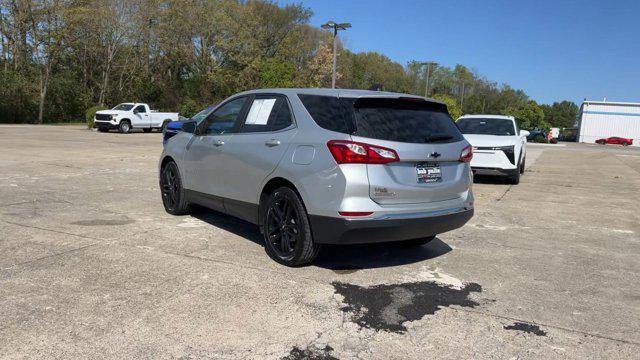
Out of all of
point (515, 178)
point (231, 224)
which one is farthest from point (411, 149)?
point (515, 178)

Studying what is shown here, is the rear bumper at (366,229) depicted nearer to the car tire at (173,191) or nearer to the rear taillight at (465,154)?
the rear taillight at (465,154)

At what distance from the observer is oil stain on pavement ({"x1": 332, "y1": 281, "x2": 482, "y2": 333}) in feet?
12.2

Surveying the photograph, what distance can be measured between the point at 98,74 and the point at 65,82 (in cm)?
386

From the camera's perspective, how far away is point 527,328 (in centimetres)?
367

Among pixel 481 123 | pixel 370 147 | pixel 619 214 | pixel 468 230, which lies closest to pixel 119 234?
pixel 370 147

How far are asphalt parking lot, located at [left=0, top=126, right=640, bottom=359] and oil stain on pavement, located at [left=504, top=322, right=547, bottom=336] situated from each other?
15mm

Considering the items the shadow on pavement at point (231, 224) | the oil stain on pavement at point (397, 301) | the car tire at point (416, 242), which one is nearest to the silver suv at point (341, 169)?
the oil stain on pavement at point (397, 301)

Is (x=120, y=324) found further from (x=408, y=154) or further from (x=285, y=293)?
(x=408, y=154)

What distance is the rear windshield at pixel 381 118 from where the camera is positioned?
14.6ft

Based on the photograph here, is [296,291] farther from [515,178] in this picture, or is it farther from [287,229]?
[515,178]

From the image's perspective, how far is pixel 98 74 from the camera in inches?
1764

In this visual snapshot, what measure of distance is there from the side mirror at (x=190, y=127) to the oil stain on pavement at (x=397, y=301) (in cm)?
312

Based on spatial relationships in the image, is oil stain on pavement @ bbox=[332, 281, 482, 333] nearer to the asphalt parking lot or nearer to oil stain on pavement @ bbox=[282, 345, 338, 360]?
the asphalt parking lot

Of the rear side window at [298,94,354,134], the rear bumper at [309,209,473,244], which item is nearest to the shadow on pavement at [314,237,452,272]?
the rear bumper at [309,209,473,244]
